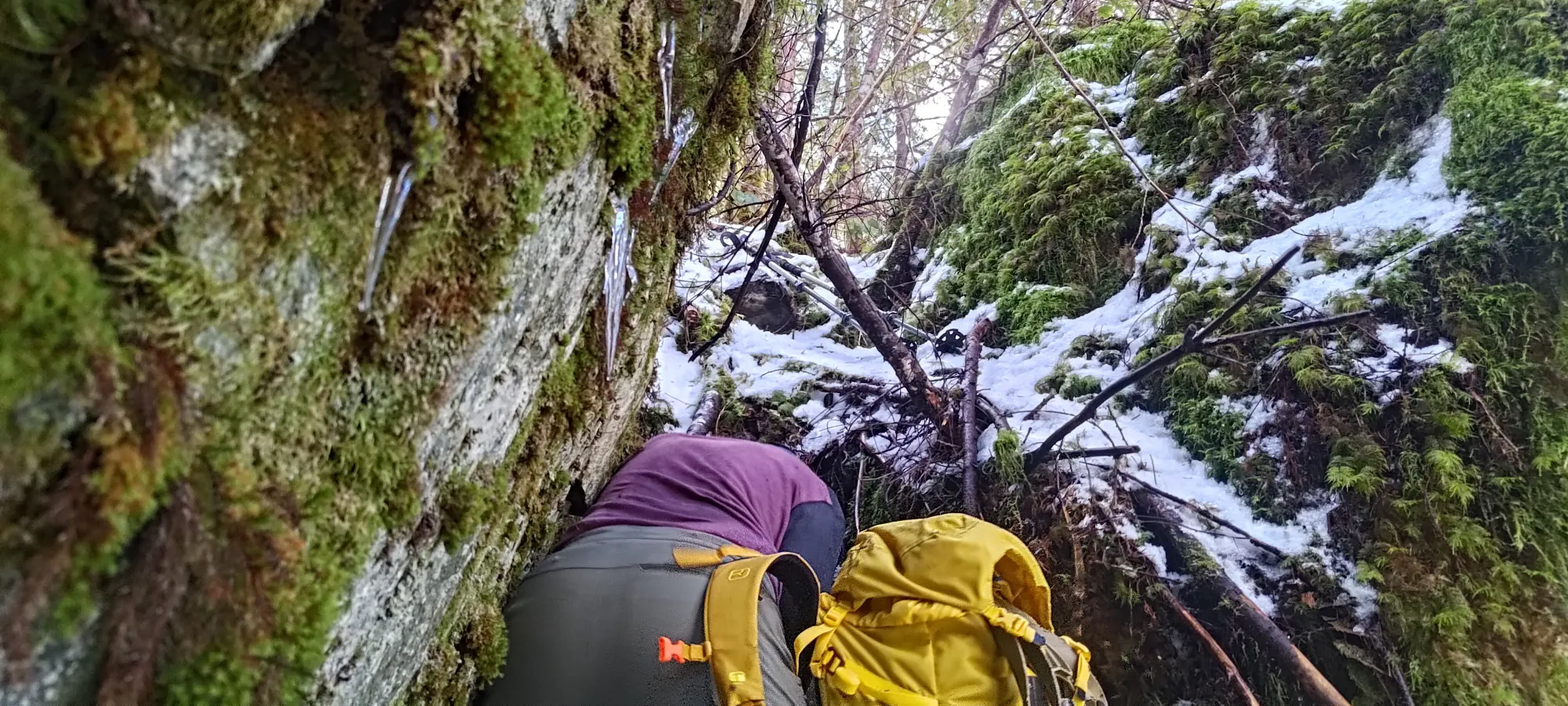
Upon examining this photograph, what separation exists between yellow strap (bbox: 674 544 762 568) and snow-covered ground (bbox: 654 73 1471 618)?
4.87 feet

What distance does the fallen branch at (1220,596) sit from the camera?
232cm

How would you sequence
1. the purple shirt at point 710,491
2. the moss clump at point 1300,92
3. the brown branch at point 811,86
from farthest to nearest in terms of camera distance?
the moss clump at point 1300,92 < the brown branch at point 811,86 < the purple shirt at point 710,491

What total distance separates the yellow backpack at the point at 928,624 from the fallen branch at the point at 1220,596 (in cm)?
67

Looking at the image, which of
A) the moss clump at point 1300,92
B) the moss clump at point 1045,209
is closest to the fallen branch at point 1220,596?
the moss clump at point 1045,209

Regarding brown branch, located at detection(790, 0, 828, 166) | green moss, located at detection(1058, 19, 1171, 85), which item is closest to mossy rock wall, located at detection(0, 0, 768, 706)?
brown branch, located at detection(790, 0, 828, 166)

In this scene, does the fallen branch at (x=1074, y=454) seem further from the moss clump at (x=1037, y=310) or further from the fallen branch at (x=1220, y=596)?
the moss clump at (x=1037, y=310)

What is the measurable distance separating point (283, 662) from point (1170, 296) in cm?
346

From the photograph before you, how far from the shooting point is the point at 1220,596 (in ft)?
8.37

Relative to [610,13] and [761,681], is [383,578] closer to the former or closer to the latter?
[761,681]

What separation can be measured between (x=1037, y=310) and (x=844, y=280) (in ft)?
3.80

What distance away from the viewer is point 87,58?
0.81 m

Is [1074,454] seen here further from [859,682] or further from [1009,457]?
[859,682]

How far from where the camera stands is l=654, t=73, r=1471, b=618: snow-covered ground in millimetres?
2697

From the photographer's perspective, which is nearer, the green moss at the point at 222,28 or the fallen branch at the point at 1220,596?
the green moss at the point at 222,28
